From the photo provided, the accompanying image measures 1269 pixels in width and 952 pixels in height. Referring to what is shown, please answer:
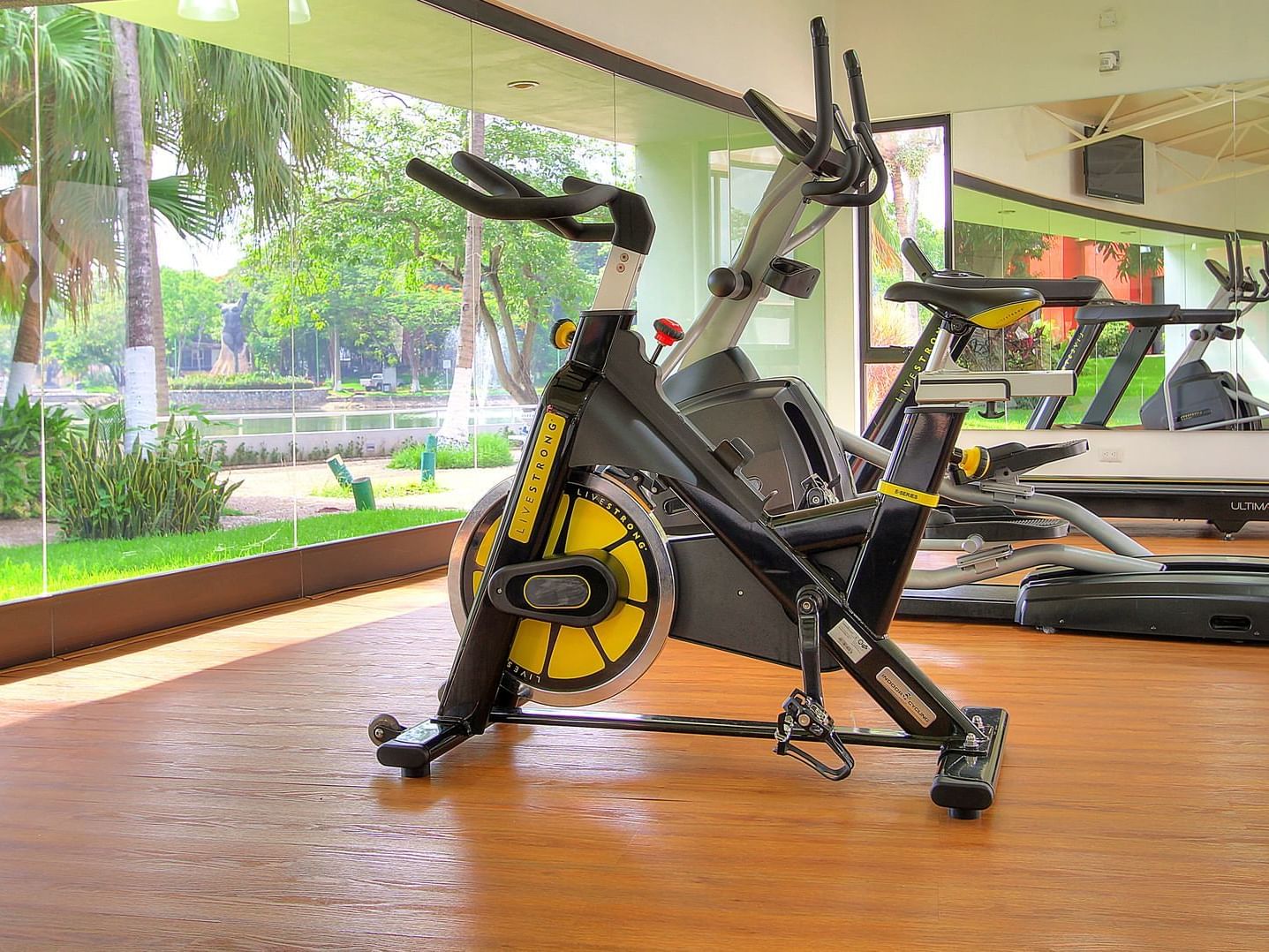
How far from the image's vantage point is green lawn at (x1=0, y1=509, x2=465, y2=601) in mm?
3510

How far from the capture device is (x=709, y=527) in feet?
7.79

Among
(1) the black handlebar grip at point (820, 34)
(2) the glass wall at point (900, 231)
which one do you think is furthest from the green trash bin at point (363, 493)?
(2) the glass wall at point (900, 231)

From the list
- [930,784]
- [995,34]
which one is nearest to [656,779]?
[930,784]

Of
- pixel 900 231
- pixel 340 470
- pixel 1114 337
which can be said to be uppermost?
pixel 900 231

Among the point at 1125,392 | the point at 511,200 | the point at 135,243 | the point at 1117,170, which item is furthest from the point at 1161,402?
the point at 511,200

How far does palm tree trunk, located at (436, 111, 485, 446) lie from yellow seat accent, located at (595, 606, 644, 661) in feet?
9.96

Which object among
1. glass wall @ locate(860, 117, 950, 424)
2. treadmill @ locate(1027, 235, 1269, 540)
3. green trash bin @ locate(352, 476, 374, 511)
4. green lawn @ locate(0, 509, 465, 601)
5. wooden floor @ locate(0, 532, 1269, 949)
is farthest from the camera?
glass wall @ locate(860, 117, 950, 424)

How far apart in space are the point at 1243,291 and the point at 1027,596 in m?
3.74

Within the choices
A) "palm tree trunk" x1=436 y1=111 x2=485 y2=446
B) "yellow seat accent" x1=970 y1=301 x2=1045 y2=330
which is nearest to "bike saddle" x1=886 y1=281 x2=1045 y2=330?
"yellow seat accent" x1=970 y1=301 x2=1045 y2=330

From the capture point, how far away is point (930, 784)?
2.32 metres

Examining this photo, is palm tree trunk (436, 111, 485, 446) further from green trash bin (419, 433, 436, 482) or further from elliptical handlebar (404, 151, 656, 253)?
elliptical handlebar (404, 151, 656, 253)

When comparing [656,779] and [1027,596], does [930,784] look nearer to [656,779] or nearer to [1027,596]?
[656,779]

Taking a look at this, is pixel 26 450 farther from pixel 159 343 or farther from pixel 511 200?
pixel 511 200

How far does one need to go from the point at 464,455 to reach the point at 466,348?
0.49 m
